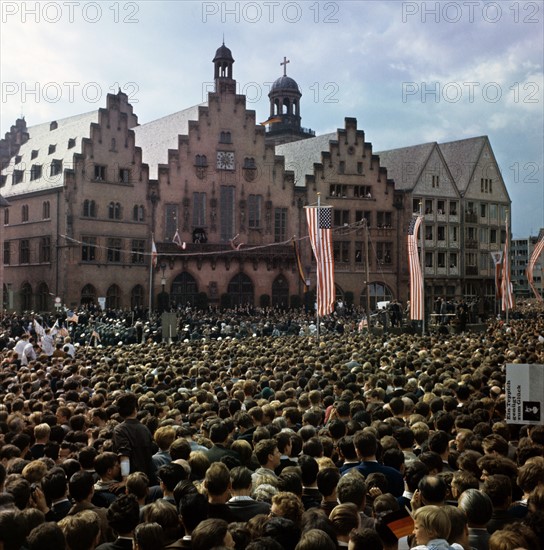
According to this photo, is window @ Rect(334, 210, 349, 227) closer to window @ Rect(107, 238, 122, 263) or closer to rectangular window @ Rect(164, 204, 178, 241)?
rectangular window @ Rect(164, 204, 178, 241)

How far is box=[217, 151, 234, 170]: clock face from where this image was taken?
205 feet

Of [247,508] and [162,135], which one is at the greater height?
[162,135]

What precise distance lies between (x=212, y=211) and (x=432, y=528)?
57.0m

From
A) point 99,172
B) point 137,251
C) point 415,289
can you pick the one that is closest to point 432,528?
point 415,289

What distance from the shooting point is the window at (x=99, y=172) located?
188ft

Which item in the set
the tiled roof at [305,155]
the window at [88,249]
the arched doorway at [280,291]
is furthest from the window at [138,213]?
the tiled roof at [305,155]

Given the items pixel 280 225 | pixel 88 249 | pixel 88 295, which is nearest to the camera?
pixel 88 295

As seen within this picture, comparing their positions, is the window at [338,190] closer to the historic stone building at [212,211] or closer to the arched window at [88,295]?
the historic stone building at [212,211]

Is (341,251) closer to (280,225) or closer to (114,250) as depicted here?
(280,225)

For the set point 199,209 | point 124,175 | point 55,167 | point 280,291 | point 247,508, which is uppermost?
point 55,167

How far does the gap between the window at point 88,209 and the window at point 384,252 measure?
27.8 meters

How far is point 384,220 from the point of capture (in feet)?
227

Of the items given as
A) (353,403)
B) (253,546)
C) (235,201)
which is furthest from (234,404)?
(235,201)

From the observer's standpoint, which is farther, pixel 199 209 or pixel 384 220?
pixel 384 220
